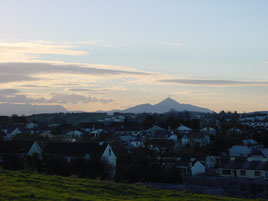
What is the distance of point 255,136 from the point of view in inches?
2852

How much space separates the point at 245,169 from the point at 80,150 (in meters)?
16.1

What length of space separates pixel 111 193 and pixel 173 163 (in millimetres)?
25625

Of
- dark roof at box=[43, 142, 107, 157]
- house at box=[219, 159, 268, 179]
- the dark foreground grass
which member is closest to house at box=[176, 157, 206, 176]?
house at box=[219, 159, 268, 179]

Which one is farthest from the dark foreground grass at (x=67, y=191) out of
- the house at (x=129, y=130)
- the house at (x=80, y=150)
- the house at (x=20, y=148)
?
the house at (x=129, y=130)

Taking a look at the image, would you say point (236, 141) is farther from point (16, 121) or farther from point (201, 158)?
point (16, 121)

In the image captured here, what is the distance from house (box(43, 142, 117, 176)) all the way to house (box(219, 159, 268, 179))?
36.7ft

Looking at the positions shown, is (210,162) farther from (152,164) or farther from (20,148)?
(20,148)

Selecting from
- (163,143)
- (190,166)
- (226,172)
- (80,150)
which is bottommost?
(226,172)

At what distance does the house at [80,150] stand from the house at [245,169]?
1118 cm

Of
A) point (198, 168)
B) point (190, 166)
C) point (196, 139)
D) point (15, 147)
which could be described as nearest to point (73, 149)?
point (15, 147)

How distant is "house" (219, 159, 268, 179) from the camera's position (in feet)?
126

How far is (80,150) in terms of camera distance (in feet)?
132

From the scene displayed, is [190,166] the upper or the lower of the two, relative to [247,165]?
lower

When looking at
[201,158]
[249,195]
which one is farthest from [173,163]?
[249,195]
